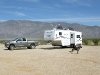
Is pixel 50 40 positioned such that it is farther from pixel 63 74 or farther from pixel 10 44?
pixel 63 74

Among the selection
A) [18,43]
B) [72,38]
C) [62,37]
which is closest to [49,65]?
[18,43]

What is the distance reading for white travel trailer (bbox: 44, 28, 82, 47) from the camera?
3538 centimetres

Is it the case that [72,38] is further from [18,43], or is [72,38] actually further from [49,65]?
[49,65]

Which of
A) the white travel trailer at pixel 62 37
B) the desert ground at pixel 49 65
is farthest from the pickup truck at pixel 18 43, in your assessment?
the desert ground at pixel 49 65

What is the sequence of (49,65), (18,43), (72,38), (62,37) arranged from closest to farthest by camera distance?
1. (49,65)
2. (18,43)
3. (62,37)
4. (72,38)

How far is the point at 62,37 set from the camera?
3625 cm

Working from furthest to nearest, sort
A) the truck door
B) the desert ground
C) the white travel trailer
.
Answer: the truck door, the white travel trailer, the desert ground

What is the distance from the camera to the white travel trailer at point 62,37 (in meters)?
35.4

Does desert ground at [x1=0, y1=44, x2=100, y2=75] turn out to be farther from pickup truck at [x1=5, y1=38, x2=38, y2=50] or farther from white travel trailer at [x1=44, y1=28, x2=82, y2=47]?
white travel trailer at [x1=44, y1=28, x2=82, y2=47]

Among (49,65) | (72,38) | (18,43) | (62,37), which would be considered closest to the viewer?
(49,65)

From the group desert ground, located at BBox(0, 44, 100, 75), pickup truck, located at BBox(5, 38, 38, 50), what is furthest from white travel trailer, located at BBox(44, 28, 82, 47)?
desert ground, located at BBox(0, 44, 100, 75)

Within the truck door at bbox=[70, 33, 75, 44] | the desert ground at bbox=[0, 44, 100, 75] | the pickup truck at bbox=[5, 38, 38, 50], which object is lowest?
the desert ground at bbox=[0, 44, 100, 75]

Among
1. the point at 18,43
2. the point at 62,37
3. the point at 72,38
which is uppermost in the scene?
the point at 62,37

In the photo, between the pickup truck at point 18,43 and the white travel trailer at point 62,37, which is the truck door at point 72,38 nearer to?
the white travel trailer at point 62,37
